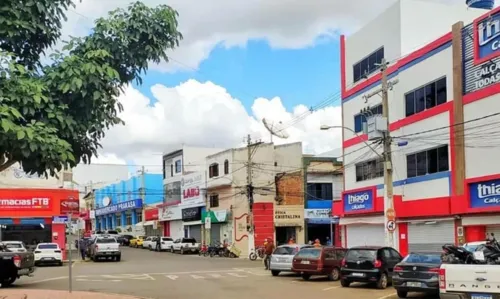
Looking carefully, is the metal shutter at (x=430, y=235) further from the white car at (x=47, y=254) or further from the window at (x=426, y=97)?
the white car at (x=47, y=254)

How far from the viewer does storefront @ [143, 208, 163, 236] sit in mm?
72312

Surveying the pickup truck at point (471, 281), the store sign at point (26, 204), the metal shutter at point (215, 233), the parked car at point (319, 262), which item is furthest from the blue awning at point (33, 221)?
the pickup truck at point (471, 281)

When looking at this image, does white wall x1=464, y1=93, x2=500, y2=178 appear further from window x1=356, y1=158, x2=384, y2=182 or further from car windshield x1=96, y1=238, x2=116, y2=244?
car windshield x1=96, y1=238, x2=116, y2=244

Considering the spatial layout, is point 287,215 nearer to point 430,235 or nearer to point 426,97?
point 430,235

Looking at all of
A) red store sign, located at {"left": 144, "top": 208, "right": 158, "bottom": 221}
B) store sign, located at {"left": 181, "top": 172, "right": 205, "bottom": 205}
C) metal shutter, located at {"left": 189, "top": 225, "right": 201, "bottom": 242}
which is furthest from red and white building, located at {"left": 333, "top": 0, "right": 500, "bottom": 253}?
red store sign, located at {"left": 144, "top": 208, "right": 158, "bottom": 221}

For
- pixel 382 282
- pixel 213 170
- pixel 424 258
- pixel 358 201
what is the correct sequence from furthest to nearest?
pixel 213 170 < pixel 358 201 < pixel 382 282 < pixel 424 258

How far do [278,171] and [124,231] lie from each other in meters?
36.0

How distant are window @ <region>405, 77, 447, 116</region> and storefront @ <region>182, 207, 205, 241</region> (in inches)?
1251

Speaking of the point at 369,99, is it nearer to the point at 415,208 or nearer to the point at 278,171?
the point at 415,208

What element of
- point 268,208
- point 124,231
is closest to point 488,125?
point 268,208

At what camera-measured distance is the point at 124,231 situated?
277ft

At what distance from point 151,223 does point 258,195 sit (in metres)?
24.6

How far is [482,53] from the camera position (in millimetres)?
26672

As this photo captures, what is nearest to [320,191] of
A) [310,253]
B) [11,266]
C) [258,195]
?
[258,195]
